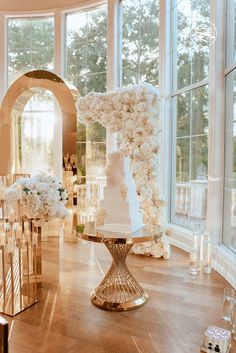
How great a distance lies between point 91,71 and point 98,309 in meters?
4.34

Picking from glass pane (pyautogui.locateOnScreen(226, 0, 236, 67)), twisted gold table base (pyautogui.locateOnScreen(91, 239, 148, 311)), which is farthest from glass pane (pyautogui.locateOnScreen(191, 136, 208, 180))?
twisted gold table base (pyautogui.locateOnScreen(91, 239, 148, 311))

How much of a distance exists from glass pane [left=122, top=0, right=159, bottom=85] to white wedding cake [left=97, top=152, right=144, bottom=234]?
268 centimetres

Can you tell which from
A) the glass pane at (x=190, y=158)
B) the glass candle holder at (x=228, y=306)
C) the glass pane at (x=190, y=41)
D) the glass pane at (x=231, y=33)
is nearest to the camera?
the glass candle holder at (x=228, y=306)

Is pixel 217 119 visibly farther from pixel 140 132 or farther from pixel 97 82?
pixel 97 82

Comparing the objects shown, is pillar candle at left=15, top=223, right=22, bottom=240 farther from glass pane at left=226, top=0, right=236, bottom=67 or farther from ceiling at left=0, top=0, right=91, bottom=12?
ceiling at left=0, top=0, right=91, bottom=12

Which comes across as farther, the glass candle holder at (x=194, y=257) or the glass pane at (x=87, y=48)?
the glass pane at (x=87, y=48)

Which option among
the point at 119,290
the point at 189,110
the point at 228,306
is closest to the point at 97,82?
the point at 189,110

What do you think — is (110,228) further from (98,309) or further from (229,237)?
(229,237)

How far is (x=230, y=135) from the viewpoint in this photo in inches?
144

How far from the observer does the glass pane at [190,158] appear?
4320 mm

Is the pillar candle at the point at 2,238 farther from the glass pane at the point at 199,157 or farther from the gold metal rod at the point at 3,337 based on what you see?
the glass pane at the point at 199,157

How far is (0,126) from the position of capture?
16.0ft

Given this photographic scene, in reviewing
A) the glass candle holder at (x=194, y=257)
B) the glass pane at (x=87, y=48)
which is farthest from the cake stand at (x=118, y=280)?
the glass pane at (x=87, y=48)

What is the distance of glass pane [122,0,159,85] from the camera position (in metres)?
5.12
